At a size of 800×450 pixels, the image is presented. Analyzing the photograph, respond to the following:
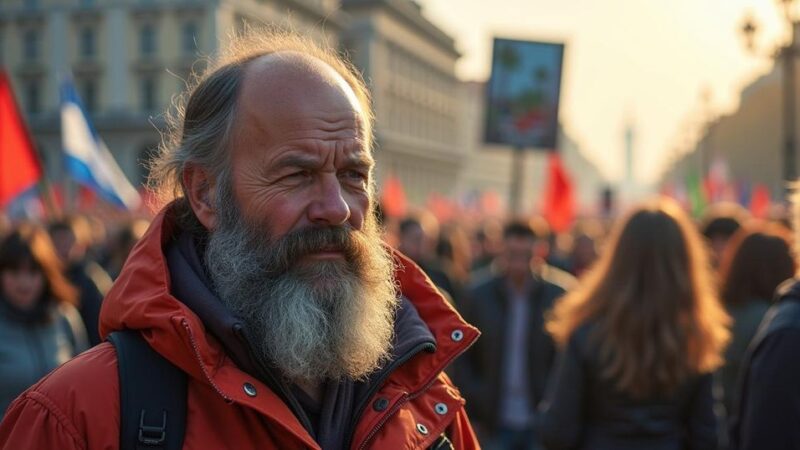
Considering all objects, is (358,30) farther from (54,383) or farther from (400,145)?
(54,383)

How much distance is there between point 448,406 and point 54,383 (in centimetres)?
80

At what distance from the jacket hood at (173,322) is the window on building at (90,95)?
6050 cm

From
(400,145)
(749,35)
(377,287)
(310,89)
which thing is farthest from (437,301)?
(400,145)

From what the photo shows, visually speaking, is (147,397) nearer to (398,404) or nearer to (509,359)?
(398,404)

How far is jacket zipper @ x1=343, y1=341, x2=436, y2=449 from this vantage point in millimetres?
2170

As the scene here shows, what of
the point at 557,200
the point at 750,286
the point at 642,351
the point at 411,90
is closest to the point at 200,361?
the point at 642,351

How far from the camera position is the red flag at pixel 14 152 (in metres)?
10.8

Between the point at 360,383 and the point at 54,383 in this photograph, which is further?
the point at 360,383

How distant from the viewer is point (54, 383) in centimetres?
197

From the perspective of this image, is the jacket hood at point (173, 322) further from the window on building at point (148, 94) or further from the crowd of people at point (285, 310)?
the window on building at point (148, 94)

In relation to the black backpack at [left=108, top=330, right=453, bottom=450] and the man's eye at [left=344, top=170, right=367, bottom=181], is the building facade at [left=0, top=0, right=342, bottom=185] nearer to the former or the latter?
the man's eye at [left=344, top=170, right=367, bottom=181]

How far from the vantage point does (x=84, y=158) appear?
12.6 m

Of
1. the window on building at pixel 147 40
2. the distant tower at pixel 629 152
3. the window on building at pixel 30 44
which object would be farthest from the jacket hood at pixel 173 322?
the distant tower at pixel 629 152

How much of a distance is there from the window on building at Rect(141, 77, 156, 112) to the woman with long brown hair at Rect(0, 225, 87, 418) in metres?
55.9
